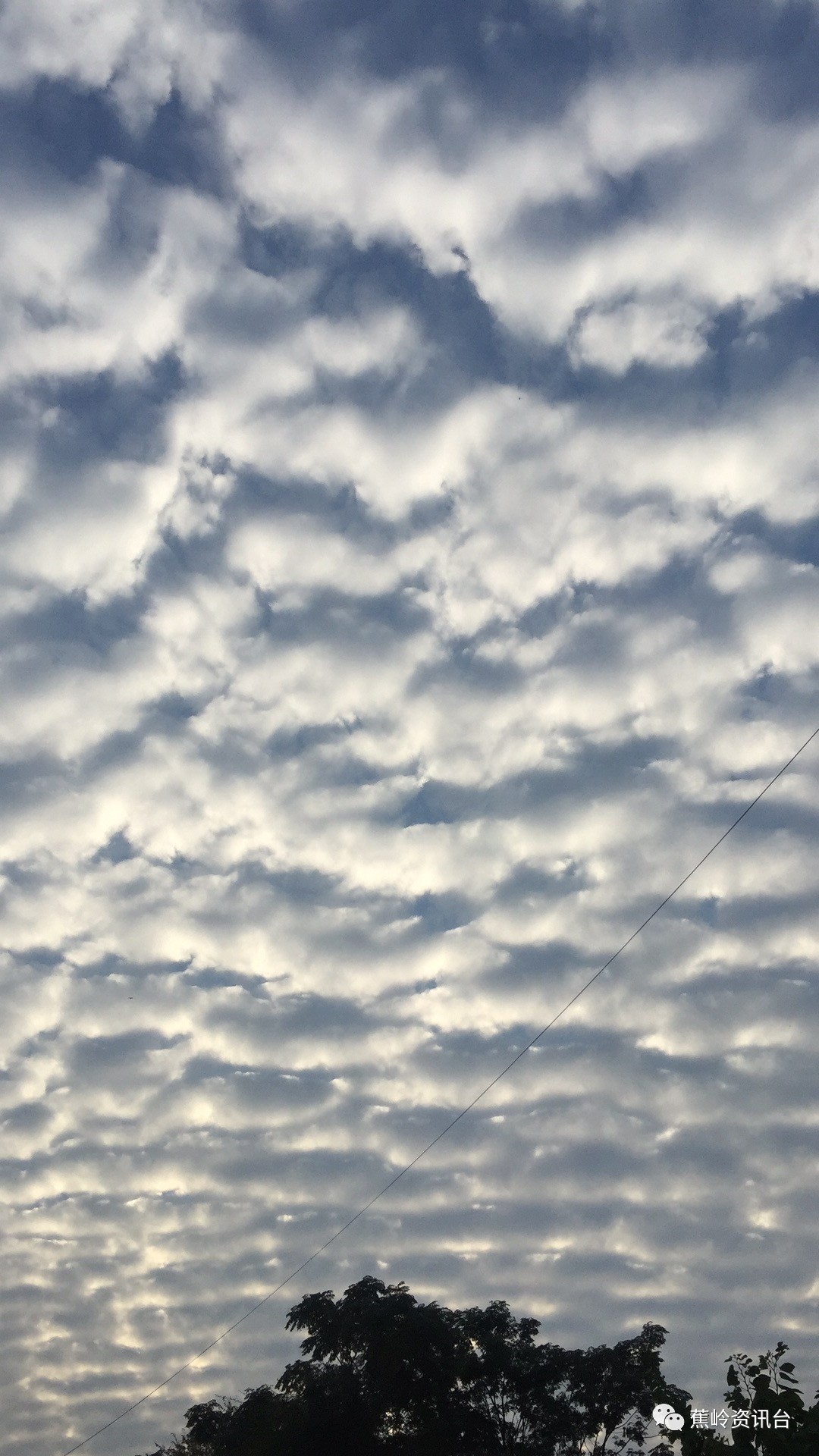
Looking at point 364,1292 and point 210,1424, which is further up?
point 364,1292

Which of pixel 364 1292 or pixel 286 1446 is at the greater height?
pixel 364 1292

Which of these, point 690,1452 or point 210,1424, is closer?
point 690,1452

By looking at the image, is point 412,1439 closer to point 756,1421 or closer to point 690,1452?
point 690,1452

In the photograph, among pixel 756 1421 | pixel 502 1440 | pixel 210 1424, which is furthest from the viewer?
pixel 210 1424

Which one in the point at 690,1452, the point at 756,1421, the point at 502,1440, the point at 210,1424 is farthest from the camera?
the point at 210,1424

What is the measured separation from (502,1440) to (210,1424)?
406 inches

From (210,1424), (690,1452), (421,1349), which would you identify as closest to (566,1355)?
(421,1349)

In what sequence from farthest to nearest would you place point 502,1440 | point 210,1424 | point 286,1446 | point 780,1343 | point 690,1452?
point 210,1424
point 502,1440
point 286,1446
point 690,1452
point 780,1343

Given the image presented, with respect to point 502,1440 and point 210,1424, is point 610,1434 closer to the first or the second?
point 502,1440

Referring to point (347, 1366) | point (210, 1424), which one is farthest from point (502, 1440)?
point (210, 1424)

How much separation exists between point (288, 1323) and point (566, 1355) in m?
8.61

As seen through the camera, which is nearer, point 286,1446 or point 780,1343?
point 780,1343

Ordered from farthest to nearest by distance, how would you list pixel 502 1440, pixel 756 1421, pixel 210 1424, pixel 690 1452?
pixel 210 1424 → pixel 502 1440 → pixel 690 1452 → pixel 756 1421

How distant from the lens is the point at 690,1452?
1391 cm
